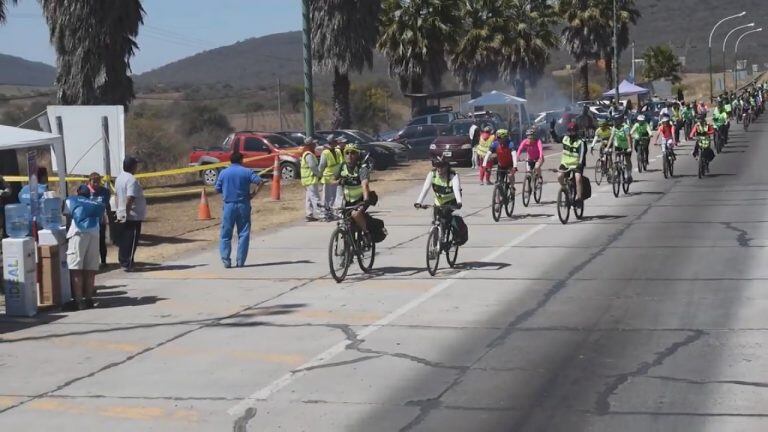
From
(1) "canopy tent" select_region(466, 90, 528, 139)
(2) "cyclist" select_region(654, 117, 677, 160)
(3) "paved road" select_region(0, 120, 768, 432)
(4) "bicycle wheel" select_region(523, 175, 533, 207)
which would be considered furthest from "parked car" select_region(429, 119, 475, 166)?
(3) "paved road" select_region(0, 120, 768, 432)

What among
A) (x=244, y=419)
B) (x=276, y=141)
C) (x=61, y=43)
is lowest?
(x=244, y=419)

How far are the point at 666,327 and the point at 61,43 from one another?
2412 centimetres

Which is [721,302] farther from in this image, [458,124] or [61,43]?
[458,124]

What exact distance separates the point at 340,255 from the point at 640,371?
20.6ft

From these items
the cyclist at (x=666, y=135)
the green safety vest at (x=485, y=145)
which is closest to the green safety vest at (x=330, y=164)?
the green safety vest at (x=485, y=145)

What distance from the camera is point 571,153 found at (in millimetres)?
21469

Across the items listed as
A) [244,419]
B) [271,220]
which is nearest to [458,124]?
[271,220]

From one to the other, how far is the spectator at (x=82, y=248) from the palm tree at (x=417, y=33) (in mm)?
37809

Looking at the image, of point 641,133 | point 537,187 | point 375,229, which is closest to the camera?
point 375,229

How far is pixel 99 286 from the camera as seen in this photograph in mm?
15789

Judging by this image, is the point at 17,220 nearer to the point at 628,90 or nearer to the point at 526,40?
the point at 526,40

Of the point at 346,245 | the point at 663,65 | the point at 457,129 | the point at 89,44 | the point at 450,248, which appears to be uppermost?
the point at 663,65

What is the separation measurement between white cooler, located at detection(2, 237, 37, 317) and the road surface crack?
7333 mm

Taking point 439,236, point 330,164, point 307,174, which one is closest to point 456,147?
point 307,174
